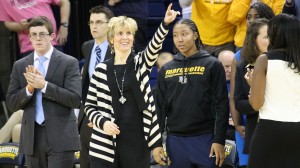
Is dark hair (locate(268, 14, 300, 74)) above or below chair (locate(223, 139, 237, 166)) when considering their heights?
above

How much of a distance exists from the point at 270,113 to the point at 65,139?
2135mm

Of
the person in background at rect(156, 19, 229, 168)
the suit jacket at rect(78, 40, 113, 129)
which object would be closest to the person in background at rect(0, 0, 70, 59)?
the suit jacket at rect(78, 40, 113, 129)

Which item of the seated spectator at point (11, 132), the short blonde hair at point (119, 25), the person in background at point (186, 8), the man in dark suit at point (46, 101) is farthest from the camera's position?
the person in background at point (186, 8)

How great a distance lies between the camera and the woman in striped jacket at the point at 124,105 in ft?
19.9

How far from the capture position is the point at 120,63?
6.24m

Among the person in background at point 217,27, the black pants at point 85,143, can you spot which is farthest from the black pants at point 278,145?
the person in background at point 217,27

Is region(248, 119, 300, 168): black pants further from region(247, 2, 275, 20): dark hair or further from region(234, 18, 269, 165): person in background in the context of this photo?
region(247, 2, 275, 20): dark hair

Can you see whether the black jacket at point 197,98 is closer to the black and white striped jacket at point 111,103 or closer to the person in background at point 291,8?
the black and white striped jacket at point 111,103

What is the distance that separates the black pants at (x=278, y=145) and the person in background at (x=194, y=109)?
0.87 m

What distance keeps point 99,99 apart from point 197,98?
881mm

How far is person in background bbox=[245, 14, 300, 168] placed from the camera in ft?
18.1

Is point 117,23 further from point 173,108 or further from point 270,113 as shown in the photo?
point 270,113

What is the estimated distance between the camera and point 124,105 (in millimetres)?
6109

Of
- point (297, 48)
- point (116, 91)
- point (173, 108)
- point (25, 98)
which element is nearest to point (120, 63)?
point (116, 91)
